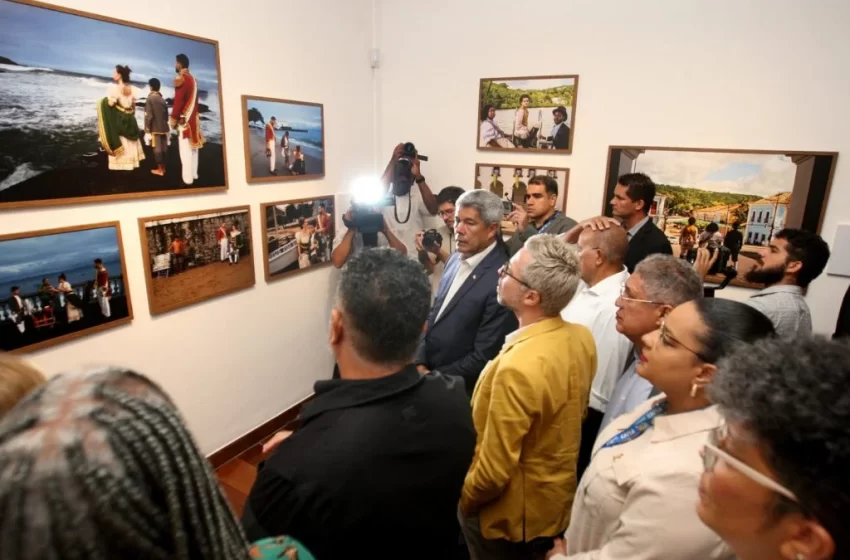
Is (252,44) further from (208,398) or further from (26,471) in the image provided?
(26,471)

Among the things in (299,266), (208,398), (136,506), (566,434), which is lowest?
(208,398)

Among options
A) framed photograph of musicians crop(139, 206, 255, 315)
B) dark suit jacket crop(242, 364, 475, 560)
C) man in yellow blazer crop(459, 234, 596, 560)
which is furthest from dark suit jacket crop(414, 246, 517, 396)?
framed photograph of musicians crop(139, 206, 255, 315)

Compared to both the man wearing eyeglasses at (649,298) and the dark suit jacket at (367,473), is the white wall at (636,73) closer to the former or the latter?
the man wearing eyeglasses at (649,298)

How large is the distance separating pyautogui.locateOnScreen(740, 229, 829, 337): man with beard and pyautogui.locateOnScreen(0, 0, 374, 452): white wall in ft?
8.89

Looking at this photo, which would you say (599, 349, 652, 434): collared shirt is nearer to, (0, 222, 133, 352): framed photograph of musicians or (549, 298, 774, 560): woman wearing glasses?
(549, 298, 774, 560): woman wearing glasses

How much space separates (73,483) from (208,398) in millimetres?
2567

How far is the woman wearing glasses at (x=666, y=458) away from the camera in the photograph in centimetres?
95

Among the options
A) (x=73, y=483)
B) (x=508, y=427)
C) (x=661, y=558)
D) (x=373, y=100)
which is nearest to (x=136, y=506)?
(x=73, y=483)

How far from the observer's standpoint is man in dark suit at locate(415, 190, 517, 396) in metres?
2.17

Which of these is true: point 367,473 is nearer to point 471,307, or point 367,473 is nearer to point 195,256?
point 471,307

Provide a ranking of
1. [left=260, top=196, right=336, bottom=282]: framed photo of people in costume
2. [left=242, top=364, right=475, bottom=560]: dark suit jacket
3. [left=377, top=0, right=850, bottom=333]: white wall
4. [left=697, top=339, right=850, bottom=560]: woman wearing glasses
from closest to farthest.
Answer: [left=697, top=339, right=850, bottom=560]: woman wearing glasses < [left=242, top=364, right=475, bottom=560]: dark suit jacket < [left=377, top=0, right=850, bottom=333]: white wall < [left=260, top=196, right=336, bottom=282]: framed photo of people in costume

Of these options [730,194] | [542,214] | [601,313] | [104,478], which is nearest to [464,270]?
[601,313]

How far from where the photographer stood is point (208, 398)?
9.01 ft

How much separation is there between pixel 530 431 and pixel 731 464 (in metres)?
0.86
